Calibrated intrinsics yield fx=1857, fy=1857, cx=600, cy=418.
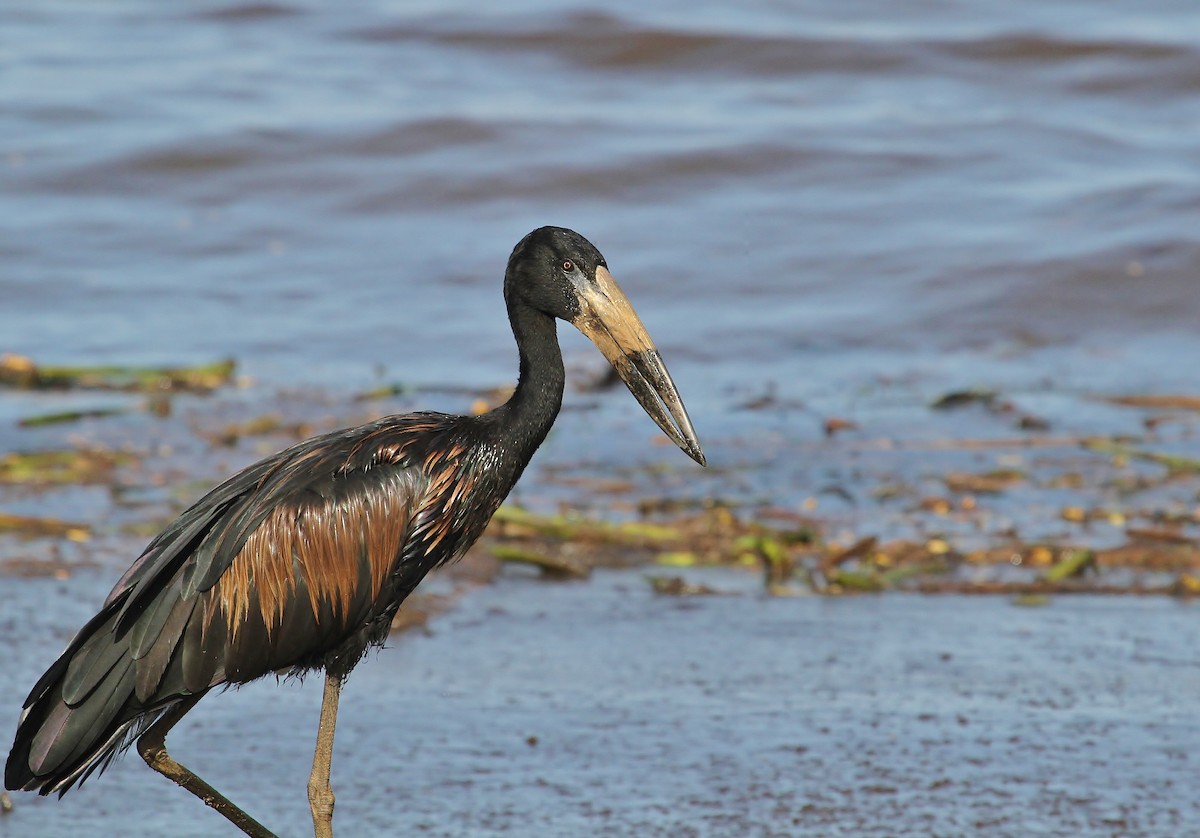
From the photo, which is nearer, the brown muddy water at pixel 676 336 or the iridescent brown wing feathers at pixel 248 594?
the iridescent brown wing feathers at pixel 248 594

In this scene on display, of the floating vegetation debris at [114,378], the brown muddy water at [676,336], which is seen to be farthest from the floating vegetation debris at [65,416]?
the floating vegetation debris at [114,378]

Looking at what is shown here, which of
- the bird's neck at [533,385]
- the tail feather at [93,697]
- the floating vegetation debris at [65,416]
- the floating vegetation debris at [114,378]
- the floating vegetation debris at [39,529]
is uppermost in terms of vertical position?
the bird's neck at [533,385]

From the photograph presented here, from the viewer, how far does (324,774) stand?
493 cm

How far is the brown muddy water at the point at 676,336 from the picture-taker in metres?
5.55

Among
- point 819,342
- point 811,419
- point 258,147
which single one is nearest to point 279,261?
point 258,147

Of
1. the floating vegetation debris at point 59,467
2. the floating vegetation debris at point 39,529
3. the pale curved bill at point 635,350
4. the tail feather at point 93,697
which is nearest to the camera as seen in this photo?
the tail feather at point 93,697

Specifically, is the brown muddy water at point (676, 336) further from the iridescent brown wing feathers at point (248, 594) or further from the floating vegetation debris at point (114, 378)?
the iridescent brown wing feathers at point (248, 594)

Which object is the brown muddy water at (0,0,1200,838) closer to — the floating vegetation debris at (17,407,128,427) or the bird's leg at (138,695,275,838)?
the floating vegetation debris at (17,407,128,427)

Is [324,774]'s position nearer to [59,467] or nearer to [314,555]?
[314,555]

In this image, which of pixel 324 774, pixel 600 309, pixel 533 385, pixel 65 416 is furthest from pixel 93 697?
pixel 65 416

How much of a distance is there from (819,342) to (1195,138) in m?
5.11

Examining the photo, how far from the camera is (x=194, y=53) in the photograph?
57.0 feet

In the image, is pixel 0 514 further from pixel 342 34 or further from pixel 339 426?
pixel 342 34

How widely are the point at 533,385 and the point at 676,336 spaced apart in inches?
239
